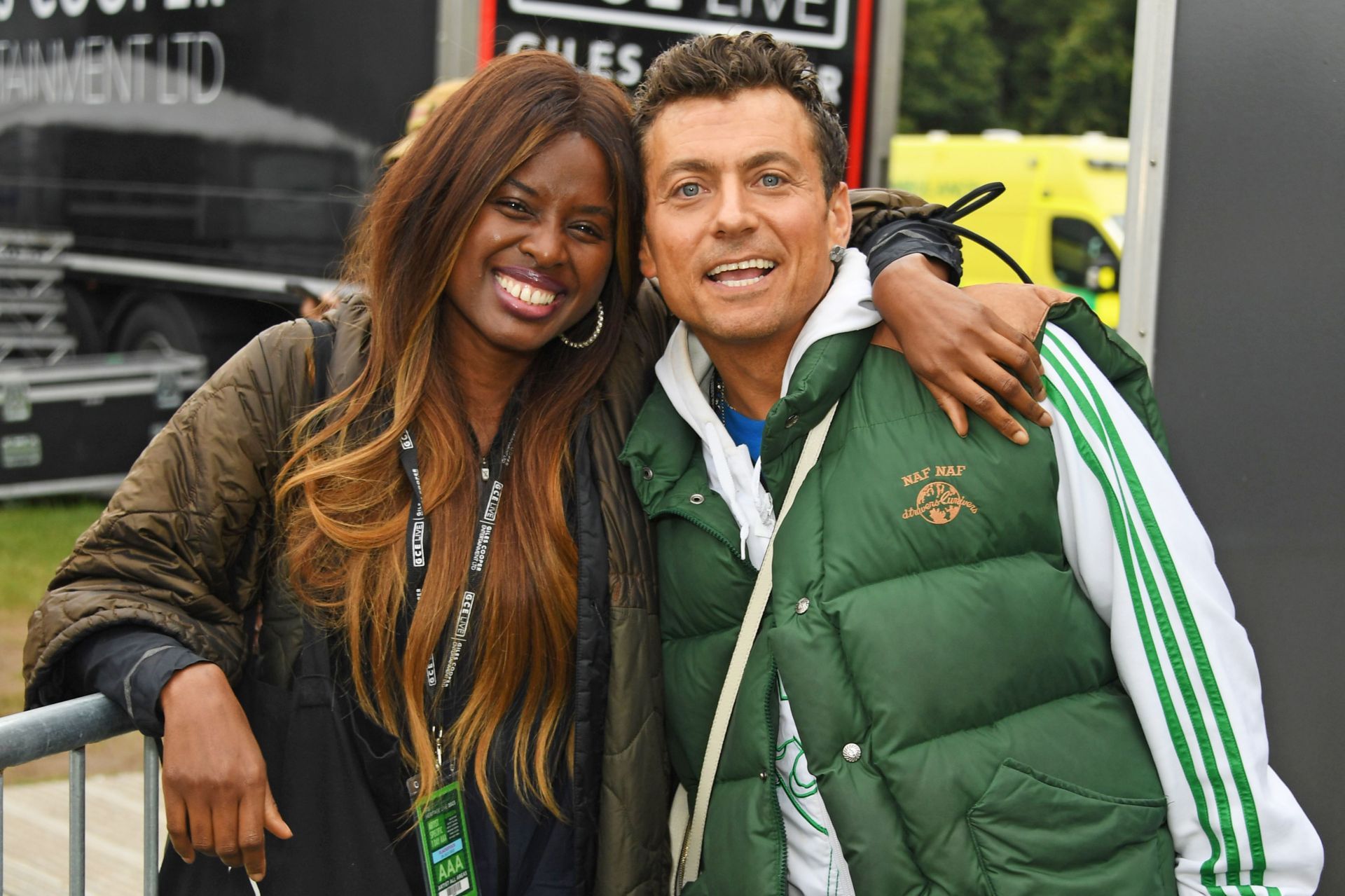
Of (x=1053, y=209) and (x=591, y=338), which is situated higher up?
(x=1053, y=209)

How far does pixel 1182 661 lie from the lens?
2.03m

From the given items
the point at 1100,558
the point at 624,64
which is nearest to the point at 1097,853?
Result: the point at 1100,558

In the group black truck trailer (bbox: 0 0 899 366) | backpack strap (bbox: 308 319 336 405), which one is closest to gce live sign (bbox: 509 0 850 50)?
black truck trailer (bbox: 0 0 899 366)

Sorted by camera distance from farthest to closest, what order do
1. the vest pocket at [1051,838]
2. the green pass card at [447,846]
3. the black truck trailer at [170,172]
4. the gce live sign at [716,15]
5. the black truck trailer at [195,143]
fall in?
the black truck trailer at [195,143] → the black truck trailer at [170,172] → the gce live sign at [716,15] → the green pass card at [447,846] → the vest pocket at [1051,838]

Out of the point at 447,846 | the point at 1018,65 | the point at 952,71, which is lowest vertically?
the point at 447,846

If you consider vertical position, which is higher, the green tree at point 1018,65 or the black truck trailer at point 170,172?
the green tree at point 1018,65

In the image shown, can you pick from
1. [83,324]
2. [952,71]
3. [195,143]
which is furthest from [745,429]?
[952,71]

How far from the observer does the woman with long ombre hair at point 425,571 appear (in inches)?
84.0

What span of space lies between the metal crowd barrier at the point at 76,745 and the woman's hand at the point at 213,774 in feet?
0.45

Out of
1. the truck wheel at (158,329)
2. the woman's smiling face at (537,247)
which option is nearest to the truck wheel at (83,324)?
the truck wheel at (158,329)

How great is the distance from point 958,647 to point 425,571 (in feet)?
3.01

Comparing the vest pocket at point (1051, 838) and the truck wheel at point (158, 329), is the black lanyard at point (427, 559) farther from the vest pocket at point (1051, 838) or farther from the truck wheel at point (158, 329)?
the truck wheel at point (158, 329)

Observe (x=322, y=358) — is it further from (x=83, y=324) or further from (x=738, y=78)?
(x=83, y=324)

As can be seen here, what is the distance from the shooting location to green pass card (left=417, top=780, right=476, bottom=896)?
2.24 meters
